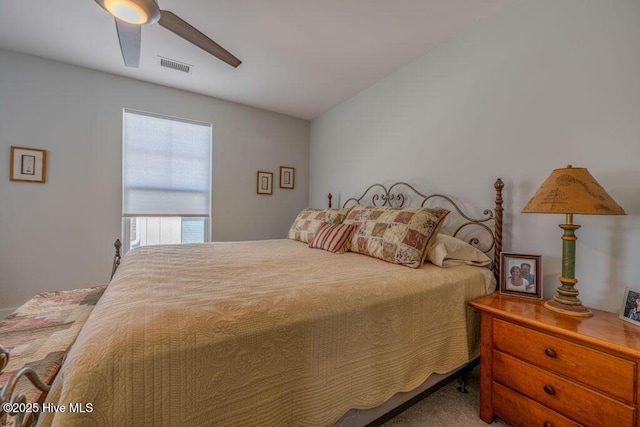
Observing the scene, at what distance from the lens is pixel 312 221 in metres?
2.79

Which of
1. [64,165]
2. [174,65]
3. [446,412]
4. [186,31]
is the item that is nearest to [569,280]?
[446,412]

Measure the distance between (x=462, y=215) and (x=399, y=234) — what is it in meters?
0.68

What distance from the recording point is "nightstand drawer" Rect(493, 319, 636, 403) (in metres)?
0.98

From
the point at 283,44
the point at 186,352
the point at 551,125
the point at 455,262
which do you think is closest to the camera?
the point at 186,352

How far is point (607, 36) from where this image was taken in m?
1.41

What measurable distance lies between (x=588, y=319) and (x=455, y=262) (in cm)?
68

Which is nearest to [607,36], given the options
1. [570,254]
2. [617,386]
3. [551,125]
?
[551,125]

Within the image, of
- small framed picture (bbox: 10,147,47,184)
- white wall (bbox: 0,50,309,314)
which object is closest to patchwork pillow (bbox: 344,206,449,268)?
white wall (bbox: 0,50,309,314)

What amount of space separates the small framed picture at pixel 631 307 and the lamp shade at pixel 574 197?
14.8 inches

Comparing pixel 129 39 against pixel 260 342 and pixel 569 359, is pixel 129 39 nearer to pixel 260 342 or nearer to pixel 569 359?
pixel 260 342

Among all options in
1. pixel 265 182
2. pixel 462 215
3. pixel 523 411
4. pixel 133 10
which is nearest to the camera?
pixel 523 411

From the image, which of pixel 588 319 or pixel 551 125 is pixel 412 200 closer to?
pixel 551 125

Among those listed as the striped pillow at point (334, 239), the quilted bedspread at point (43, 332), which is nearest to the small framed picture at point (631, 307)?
the striped pillow at point (334, 239)

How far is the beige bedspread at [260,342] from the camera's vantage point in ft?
2.19
